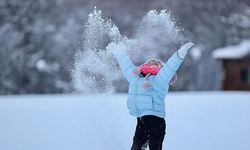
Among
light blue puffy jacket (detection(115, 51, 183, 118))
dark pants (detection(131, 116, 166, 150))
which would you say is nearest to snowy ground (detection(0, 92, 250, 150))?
dark pants (detection(131, 116, 166, 150))

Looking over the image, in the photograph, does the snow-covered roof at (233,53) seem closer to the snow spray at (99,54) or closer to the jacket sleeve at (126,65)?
the snow spray at (99,54)

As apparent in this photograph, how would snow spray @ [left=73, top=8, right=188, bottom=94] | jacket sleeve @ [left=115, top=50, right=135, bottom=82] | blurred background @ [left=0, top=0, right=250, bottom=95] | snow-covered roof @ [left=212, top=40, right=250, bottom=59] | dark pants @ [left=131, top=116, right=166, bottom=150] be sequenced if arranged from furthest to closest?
1. snow-covered roof @ [left=212, top=40, right=250, bottom=59]
2. blurred background @ [left=0, top=0, right=250, bottom=95]
3. snow spray @ [left=73, top=8, right=188, bottom=94]
4. jacket sleeve @ [left=115, top=50, right=135, bottom=82]
5. dark pants @ [left=131, top=116, right=166, bottom=150]

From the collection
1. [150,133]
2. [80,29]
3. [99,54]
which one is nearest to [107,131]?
[99,54]

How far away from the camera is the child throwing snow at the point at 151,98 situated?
13.6 feet

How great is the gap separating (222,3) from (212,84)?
253 inches

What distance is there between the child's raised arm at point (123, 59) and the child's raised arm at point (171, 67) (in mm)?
398

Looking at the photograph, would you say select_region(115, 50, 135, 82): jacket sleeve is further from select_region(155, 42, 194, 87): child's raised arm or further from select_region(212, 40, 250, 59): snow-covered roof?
select_region(212, 40, 250, 59): snow-covered roof

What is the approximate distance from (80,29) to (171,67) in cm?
2362

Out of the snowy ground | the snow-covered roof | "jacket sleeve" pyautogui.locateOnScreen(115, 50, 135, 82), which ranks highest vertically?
the snow-covered roof

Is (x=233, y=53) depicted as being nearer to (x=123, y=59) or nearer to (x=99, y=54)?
(x=99, y=54)

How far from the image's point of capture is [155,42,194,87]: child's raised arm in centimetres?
413

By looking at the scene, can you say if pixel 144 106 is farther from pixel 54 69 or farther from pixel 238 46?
pixel 238 46

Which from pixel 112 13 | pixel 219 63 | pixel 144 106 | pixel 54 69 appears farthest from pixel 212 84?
pixel 144 106

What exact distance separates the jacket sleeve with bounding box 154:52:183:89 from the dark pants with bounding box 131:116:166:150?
356 millimetres
